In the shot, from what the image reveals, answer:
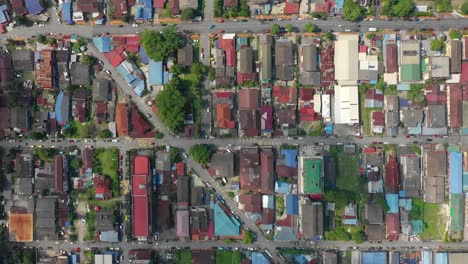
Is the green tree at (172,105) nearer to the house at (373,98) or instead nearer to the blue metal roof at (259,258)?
the blue metal roof at (259,258)

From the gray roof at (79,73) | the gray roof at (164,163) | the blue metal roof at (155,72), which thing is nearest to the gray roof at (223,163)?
the gray roof at (164,163)

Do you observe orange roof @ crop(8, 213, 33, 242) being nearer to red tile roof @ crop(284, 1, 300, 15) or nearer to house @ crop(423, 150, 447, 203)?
red tile roof @ crop(284, 1, 300, 15)

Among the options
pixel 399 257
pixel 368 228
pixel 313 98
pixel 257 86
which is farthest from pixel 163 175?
pixel 399 257

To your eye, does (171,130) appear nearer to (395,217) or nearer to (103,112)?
(103,112)

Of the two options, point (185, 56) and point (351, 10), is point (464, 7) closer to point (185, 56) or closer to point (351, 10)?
point (351, 10)

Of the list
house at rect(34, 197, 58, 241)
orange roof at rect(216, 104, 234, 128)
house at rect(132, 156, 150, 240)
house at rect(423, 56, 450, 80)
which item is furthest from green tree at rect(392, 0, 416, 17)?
house at rect(34, 197, 58, 241)
